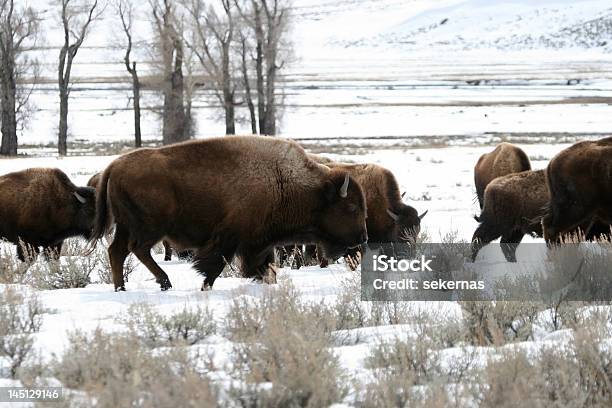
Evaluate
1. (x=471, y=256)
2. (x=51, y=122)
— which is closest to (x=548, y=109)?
(x=51, y=122)

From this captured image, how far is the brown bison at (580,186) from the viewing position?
915cm

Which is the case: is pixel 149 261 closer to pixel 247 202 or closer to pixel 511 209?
pixel 247 202

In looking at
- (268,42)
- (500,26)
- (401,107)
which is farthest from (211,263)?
(500,26)

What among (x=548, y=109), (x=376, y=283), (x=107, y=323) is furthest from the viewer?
(x=548, y=109)

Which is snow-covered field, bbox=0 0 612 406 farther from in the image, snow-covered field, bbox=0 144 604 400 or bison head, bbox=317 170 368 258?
bison head, bbox=317 170 368 258

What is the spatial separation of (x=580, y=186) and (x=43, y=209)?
6.14 metres

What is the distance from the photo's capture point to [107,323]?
606 cm

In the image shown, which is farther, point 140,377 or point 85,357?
point 85,357

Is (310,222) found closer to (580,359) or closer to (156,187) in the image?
(156,187)

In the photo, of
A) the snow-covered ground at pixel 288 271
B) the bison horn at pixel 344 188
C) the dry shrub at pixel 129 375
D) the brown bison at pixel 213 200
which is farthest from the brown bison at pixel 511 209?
the dry shrub at pixel 129 375

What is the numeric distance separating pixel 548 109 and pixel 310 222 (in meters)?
51.2

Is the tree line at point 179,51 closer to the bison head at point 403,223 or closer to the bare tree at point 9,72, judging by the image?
the bare tree at point 9,72

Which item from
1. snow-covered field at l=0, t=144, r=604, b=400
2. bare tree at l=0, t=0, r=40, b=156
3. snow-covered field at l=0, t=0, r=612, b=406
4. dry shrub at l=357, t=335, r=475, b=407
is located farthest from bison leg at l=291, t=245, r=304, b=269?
bare tree at l=0, t=0, r=40, b=156

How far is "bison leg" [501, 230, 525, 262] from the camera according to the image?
10625 millimetres
